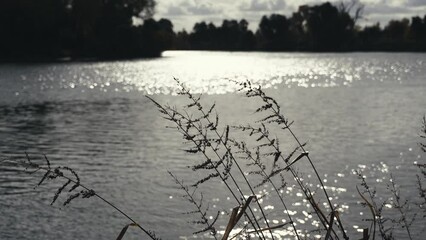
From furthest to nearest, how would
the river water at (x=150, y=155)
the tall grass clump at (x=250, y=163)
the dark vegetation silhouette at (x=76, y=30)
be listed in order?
the dark vegetation silhouette at (x=76, y=30), the river water at (x=150, y=155), the tall grass clump at (x=250, y=163)

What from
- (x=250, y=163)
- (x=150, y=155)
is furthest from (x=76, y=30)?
(x=250, y=163)

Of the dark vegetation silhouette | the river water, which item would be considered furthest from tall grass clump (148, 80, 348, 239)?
the dark vegetation silhouette

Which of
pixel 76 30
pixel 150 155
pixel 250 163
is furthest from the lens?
pixel 76 30

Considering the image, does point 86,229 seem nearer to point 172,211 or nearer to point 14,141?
point 172,211

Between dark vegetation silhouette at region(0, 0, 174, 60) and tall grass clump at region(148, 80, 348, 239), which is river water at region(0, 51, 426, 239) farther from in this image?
dark vegetation silhouette at region(0, 0, 174, 60)

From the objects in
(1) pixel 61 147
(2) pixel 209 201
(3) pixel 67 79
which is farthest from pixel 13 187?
(3) pixel 67 79

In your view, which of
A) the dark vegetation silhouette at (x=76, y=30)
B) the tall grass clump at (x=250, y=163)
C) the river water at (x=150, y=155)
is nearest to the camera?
the tall grass clump at (x=250, y=163)

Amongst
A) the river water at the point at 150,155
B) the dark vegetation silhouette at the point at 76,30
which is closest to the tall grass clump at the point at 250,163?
the river water at the point at 150,155

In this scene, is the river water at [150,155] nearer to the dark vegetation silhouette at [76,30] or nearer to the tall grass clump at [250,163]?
the tall grass clump at [250,163]

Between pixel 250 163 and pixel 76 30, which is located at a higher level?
pixel 250 163

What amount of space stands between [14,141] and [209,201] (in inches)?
591

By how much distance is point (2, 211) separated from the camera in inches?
601

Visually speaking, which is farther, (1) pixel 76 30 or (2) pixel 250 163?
(1) pixel 76 30

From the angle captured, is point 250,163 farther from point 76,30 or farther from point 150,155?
point 76,30
